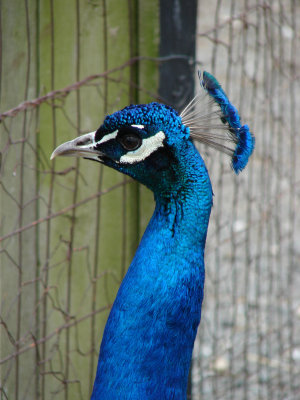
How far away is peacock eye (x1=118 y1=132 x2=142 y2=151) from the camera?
4.07 ft

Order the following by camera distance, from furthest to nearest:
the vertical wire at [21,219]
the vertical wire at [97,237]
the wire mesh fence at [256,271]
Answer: the wire mesh fence at [256,271], the vertical wire at [97,237], the vertical wire at [21,219]

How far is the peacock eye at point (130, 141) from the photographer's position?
1239 mm

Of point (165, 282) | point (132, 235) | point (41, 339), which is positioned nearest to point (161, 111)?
point (165, 282)

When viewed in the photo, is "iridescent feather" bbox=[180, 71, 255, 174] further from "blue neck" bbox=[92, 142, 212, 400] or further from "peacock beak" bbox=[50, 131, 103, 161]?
"peacock beak" bbox=[50, 131, 103, 161]

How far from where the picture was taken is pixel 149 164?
1.26 meters

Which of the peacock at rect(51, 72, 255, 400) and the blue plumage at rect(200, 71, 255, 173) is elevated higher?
the blue plumage at rect(200, 71, 255, 173)

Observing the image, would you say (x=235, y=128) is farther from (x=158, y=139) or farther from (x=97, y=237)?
(x=97, y=237)

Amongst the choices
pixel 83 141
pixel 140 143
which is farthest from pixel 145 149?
pixel 83 141

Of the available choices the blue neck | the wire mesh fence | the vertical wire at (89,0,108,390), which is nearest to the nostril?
the blue neck

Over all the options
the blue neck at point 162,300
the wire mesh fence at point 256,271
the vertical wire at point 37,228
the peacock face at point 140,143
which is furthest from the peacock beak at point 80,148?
the wire mesh fence at point 256,271

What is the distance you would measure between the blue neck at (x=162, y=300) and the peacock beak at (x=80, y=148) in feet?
0.55

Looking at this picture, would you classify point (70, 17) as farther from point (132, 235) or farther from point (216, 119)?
point (132, 235)

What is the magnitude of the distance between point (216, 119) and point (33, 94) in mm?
437

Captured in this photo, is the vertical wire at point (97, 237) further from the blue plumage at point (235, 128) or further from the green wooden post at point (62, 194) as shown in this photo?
the blue plumage at point (235, 128)
